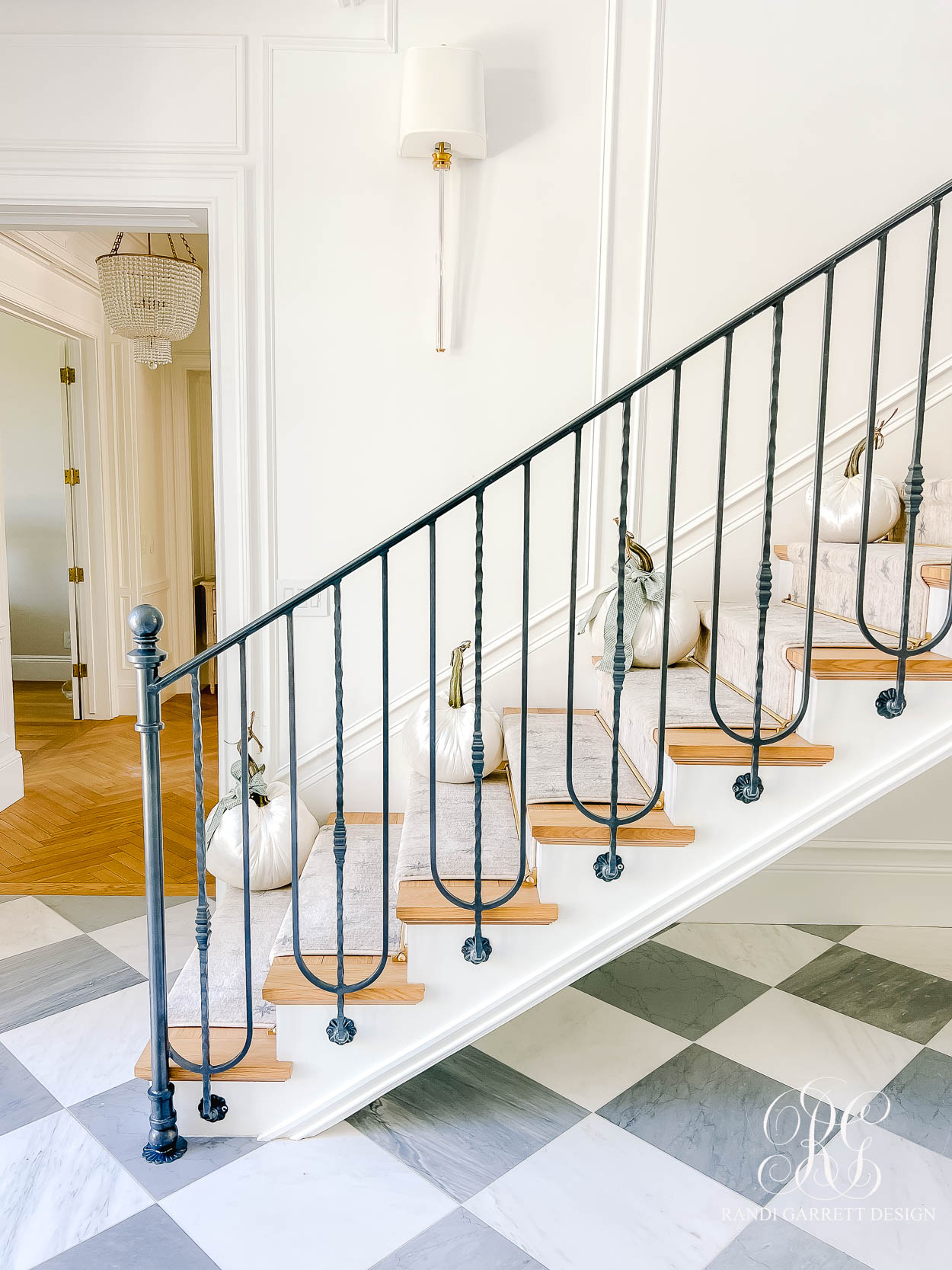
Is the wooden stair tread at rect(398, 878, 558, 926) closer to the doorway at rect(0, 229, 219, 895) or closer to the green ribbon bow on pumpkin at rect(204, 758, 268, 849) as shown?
the green ribbon bow on pumpkin at rect(204, 758, 268, 849)

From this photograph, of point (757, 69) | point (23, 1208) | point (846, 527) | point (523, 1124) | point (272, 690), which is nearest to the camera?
point (23, 1208)

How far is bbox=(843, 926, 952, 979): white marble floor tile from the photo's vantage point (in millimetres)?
2686

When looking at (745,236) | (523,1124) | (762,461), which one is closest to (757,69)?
(745,236)

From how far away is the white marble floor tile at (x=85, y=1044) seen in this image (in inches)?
83.1

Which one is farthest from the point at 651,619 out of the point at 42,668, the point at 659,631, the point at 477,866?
the point at 42,668

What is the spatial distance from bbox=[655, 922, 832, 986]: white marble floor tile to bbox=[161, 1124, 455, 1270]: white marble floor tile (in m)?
1.23

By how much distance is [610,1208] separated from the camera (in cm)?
175

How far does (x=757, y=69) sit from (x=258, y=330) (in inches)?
64.4

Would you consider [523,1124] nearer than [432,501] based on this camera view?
Yes

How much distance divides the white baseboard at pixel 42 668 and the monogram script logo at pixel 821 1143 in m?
5.79

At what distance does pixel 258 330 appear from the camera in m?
2.73

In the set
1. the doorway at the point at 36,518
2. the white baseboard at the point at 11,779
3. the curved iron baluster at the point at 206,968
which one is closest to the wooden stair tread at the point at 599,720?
the curved iron baluster at the point at 206,968

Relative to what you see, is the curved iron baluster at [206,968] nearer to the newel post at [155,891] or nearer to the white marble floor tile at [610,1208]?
the newel post at [155,891]

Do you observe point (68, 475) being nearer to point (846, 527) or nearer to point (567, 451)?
point (567, 451)
